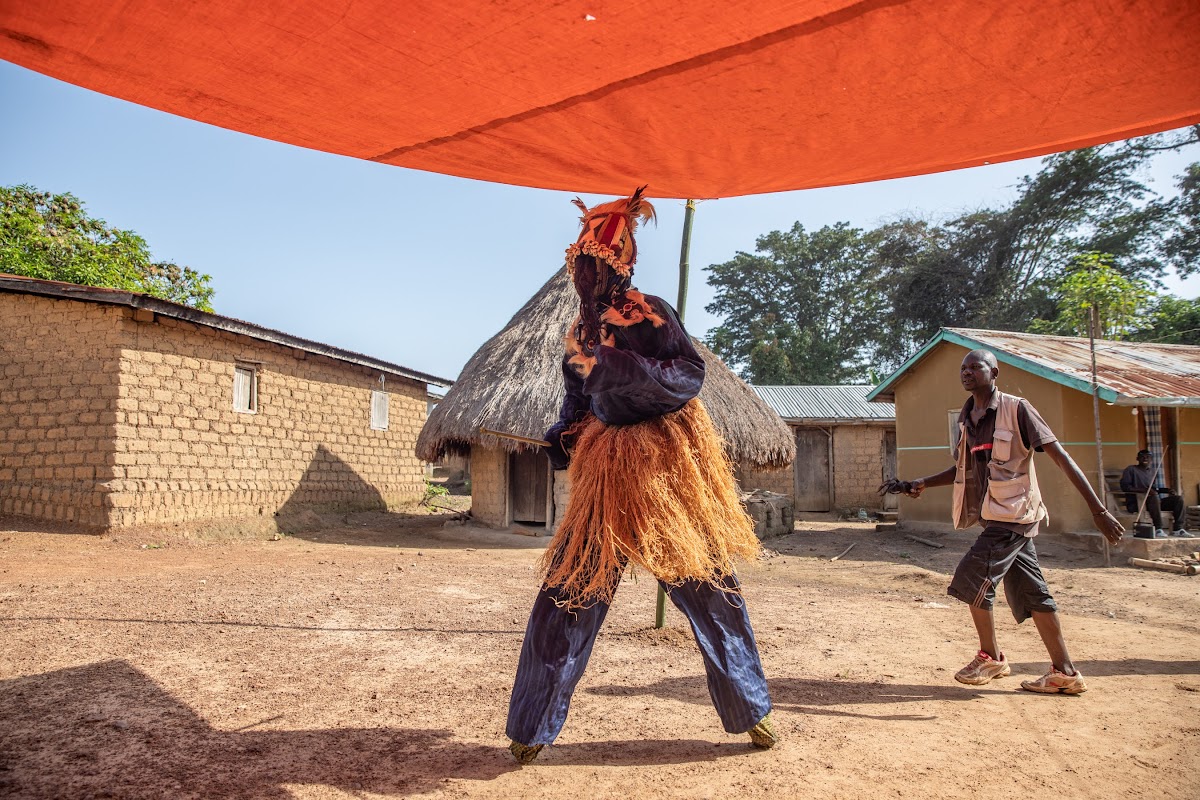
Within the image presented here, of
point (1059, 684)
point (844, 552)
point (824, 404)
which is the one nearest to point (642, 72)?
point (1059, 684)

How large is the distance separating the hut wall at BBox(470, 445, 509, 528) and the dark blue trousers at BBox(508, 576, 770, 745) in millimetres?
9653

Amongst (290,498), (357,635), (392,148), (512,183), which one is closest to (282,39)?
(392,148)

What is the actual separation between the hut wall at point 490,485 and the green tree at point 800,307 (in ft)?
61.2

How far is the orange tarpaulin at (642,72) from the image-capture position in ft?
6.18

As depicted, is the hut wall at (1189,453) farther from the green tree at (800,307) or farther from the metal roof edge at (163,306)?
the green tree at (800,307)

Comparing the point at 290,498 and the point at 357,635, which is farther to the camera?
the point at 290,498

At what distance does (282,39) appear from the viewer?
6.35ft

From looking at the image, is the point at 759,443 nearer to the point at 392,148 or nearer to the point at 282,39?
the point at 392,148

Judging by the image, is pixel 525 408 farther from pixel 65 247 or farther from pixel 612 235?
pixel 65 247

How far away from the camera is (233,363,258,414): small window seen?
35.2 feet

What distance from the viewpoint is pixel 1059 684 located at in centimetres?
316

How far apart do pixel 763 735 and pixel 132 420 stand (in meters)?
9.03

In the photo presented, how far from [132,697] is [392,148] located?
230 centimetres

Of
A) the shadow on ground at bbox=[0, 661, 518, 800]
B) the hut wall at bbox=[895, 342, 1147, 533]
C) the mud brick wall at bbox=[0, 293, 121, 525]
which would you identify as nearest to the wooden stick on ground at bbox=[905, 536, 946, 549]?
the hut wall at bbox=[895, 342, 1147, 533]
